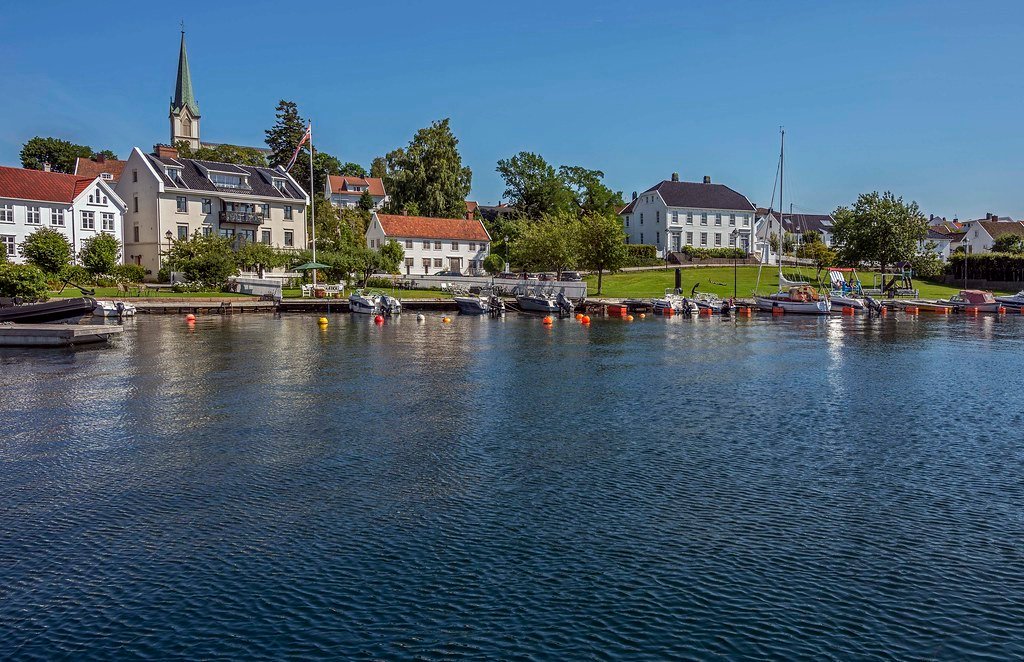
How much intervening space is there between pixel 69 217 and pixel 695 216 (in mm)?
82543

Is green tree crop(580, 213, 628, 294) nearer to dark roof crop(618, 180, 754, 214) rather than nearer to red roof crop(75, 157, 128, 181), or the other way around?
dark roof crop(618, 180, 754, 214)

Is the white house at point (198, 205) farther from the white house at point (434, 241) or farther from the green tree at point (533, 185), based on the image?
the green tree at point (533, 185)

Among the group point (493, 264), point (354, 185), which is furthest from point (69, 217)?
point (354, 185)

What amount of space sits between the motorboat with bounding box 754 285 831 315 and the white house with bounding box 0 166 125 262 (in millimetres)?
67485

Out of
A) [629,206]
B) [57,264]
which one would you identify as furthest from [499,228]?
[57,264]

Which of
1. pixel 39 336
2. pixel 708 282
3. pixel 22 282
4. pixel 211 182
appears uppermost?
pixel 211 182

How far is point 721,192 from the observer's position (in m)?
123

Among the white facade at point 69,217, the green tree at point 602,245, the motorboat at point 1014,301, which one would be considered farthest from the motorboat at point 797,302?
the white facade at point 69,217

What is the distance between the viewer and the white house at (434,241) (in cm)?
10525

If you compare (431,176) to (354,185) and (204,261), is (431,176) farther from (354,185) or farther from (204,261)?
(204,261)

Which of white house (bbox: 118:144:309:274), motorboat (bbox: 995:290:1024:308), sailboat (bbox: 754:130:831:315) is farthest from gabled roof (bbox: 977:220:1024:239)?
white house (bbox: 118:144:309:274)

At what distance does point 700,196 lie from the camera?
12044cm

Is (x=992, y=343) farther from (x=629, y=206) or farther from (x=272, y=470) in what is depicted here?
(x=629, y=206)

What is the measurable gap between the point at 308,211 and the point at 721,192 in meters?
62.6
